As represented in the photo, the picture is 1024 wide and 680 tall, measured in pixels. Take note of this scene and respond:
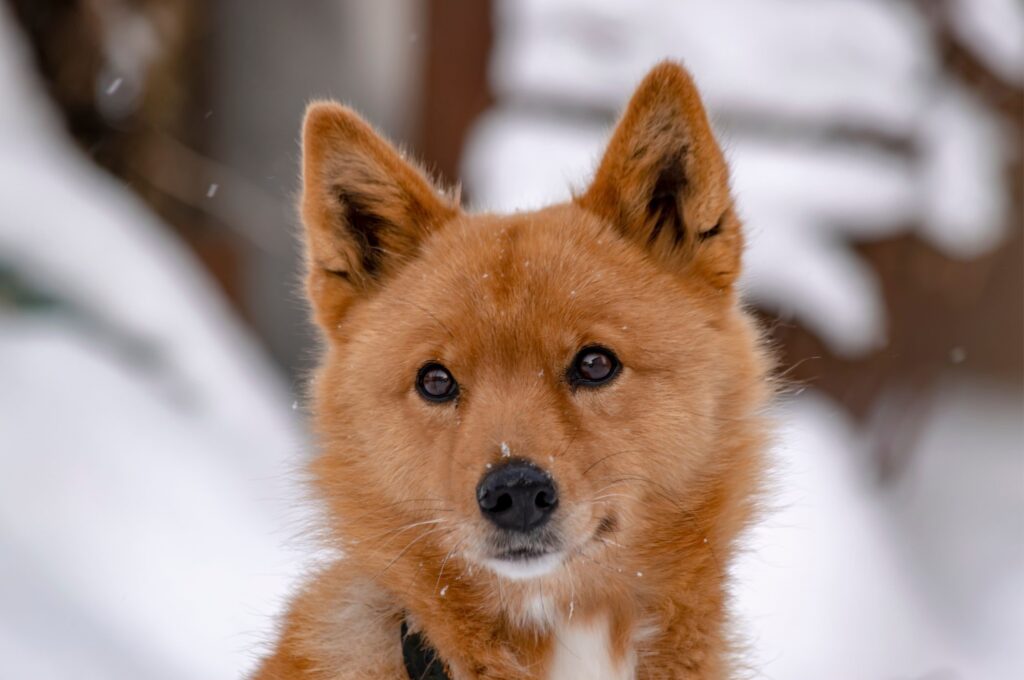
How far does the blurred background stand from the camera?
20.9 feet

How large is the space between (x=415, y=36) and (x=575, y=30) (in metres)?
1.36

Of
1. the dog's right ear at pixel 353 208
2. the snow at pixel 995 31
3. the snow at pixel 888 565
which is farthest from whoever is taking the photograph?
the snow at pixel 995 31

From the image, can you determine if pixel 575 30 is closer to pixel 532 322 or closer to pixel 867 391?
pixel 867 391

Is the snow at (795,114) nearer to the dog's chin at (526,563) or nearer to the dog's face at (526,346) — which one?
the dog's face at (526,346)

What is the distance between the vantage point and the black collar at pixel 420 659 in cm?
296

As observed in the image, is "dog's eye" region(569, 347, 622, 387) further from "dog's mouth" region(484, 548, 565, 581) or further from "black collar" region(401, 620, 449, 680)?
"black collar" region(401, 620, 449, 680)

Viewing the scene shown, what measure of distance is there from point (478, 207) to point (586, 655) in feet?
18.3

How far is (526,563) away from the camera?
290 cm

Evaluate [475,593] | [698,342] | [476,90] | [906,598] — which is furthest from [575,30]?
[475,593]

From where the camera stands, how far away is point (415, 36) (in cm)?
925

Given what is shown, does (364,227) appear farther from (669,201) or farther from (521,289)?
(669,201)

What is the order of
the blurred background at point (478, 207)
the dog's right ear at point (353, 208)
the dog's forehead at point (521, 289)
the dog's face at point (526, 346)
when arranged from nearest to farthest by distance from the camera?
the dog's face at point (526, 346), the dog's forehead at point (521, 289), the dog's right ear at point (353, 208), the blurred background at point (478, 207)

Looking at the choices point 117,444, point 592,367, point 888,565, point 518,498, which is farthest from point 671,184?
point 888,565

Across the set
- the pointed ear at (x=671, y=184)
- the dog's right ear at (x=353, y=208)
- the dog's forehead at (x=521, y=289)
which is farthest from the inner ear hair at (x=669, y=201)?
the dog's right ear at (x=353, y=208)
